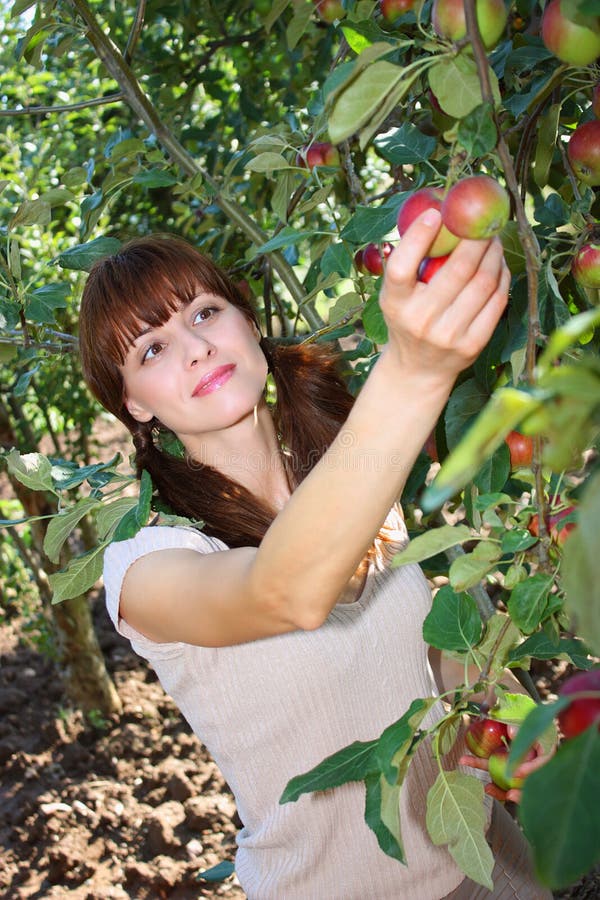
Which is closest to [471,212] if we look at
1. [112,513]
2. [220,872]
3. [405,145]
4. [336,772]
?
[405,145]

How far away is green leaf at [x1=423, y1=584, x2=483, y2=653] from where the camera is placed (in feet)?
3.49

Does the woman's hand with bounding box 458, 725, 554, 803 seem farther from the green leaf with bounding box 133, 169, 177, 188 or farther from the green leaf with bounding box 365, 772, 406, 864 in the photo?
the green leaf with bounding box 133, 169, 177, 188

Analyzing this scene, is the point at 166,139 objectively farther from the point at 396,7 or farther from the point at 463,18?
the point at 463,18

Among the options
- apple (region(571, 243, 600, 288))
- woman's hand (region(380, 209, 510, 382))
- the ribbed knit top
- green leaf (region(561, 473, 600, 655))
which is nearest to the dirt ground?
the ribbed knit top

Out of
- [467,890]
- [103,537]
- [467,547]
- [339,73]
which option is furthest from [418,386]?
[467,547]

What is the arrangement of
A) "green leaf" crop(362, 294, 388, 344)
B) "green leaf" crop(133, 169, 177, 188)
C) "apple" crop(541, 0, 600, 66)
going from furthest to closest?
"green leaf" crop(133, 169, 177, 188) < "green leaf" crop(362, 294, 388, 344) < "apple" crop(541, 0, 600, 66)

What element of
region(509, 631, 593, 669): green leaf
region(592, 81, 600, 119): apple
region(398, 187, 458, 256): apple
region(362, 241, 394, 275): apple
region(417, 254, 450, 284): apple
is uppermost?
region(398, 187, 458, 256): apple

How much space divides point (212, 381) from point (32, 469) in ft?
0.99

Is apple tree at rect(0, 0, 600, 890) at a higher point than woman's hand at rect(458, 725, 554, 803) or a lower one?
higher

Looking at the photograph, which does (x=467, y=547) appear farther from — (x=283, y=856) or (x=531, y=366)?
(x=531, y=366)

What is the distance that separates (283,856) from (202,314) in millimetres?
890

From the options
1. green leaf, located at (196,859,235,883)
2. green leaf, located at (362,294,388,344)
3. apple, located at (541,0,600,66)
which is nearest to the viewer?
apple, located at (541,0,600,66)

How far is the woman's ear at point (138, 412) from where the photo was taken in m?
1.59

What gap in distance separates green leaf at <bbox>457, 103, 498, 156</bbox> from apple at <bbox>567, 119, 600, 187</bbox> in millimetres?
352
